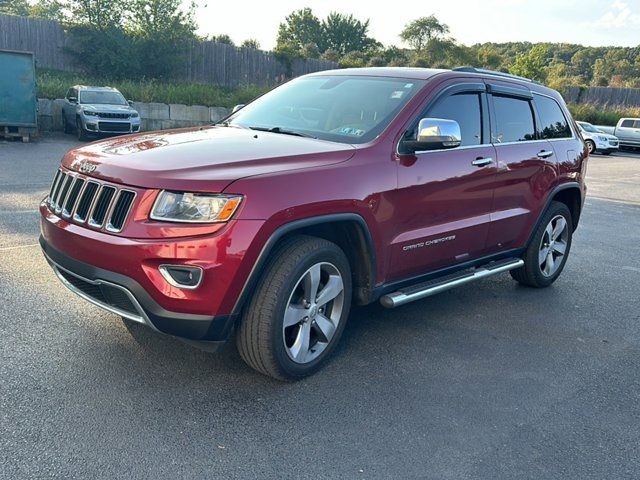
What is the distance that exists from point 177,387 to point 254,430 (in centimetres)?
60

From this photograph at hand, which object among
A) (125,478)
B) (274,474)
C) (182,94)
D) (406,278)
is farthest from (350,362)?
(182,94)

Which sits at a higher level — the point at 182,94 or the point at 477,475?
the point at 182,94

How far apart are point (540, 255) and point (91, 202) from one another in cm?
417

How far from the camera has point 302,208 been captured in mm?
3357

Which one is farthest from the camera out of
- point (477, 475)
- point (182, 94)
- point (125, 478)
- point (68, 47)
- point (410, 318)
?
point (68, 47)

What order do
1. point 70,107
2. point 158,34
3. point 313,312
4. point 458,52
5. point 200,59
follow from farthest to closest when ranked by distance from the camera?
point 458,52, point 200,59, point 158,34, point 70,107, point 313,312

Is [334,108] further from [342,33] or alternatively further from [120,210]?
[342,33]

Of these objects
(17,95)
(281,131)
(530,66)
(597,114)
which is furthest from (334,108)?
(530,66)

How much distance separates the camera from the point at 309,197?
339cm

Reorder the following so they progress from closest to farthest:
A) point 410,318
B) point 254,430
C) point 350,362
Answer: point 254,430 < point 350,362 < point 410,318

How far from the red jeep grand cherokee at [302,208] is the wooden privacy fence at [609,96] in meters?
42.4

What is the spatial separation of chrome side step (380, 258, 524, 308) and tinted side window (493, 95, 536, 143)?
104 cm

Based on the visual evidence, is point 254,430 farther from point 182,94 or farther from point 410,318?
point 182,94

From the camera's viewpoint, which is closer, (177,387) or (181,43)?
(177,387)
